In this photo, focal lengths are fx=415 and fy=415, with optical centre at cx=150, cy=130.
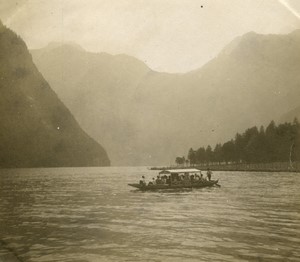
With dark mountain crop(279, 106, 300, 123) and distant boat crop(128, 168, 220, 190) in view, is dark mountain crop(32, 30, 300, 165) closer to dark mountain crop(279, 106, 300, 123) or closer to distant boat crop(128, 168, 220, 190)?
dark mountain crop(279, 106, 300, 123)

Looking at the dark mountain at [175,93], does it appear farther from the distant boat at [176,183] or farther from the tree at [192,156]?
the distant boat at [176,183]

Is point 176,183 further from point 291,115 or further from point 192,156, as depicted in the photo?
point 291,115

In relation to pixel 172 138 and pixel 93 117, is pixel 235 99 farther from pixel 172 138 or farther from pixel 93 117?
pixel 93 117

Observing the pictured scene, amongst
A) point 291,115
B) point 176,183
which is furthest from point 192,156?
point 176,183

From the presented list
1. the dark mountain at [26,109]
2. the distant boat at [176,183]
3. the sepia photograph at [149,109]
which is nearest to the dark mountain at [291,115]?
the sepia photograph at [149,109]

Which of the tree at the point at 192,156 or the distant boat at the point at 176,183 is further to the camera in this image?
the distant boat at the point at 176,183

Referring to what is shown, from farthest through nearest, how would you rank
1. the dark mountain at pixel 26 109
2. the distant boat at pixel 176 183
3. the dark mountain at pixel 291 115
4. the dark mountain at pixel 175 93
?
the distant boat at pixel 176 183 < the dark mountain at pixel 26 109 < the dark mountain at pixel 175 93 < the dark mountain at pixel 291 115
